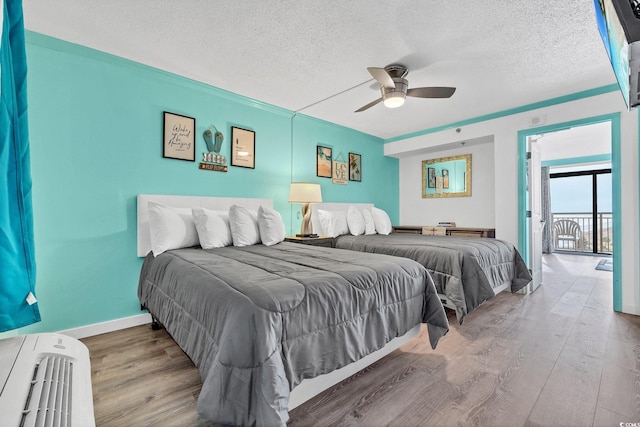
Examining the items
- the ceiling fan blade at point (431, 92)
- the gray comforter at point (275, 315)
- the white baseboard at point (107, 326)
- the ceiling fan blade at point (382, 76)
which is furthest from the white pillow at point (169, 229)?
the ceiling fan blade at point (431, 92)

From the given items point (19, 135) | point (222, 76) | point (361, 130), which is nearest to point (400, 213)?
point (361, 130)

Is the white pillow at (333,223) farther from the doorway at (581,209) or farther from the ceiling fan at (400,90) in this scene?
the doorway at (581,209)

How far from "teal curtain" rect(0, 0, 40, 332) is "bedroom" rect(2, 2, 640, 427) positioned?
4.51ft

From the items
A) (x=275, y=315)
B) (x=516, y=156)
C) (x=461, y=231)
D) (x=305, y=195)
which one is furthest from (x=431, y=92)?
(x=461, y=231)

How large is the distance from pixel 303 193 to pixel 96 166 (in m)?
2.13

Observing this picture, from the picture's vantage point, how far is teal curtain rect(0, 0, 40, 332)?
108 centimetres

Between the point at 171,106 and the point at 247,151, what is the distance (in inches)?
37.1

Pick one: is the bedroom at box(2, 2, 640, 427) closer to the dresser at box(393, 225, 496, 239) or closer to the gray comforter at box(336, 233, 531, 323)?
the dresser at box(393, 225, 496, 239)

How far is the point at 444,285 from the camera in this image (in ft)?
9.11

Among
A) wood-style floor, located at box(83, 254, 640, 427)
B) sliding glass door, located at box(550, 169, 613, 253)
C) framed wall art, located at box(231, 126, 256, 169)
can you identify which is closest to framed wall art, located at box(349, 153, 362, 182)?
framed wall art, located at box(231, 126, 256, 169)

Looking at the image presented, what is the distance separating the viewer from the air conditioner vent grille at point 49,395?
29.0 inches

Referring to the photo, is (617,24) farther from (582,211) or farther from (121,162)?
(582,211)

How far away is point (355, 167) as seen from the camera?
507 cm

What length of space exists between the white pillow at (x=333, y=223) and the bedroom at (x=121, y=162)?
1.75ft
